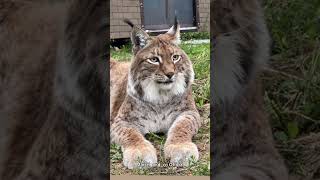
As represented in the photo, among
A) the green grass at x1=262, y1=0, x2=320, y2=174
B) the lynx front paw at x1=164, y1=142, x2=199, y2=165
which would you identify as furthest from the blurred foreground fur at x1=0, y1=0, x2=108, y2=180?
the green grass at x1=262, y1=0, x2=320, y2=174

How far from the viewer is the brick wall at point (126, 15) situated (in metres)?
1.22

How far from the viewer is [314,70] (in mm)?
1372

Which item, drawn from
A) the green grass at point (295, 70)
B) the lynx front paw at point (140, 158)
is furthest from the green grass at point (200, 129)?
the green grass at point (295, 70)

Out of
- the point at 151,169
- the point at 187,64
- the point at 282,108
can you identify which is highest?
the point at 187,64

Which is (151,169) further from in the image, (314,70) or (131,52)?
(314,70)

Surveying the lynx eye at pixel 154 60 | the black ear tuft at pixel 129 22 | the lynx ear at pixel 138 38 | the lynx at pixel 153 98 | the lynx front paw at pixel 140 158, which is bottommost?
the lynx front paw at pixel 140 158

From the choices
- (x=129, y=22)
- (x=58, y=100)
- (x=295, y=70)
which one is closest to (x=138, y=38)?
(x=129, y=22)

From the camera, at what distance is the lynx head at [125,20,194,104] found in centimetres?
124

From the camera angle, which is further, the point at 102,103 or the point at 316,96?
the point at 316,96

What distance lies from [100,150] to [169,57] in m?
0.24

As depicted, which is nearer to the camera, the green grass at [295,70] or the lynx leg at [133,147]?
the lynx leg at [133,147]

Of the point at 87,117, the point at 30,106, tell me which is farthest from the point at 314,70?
the point at 30,106

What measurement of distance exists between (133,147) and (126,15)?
28 centimetres

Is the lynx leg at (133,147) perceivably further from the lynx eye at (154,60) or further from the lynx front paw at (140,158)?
the lynx eye at (154,60)
